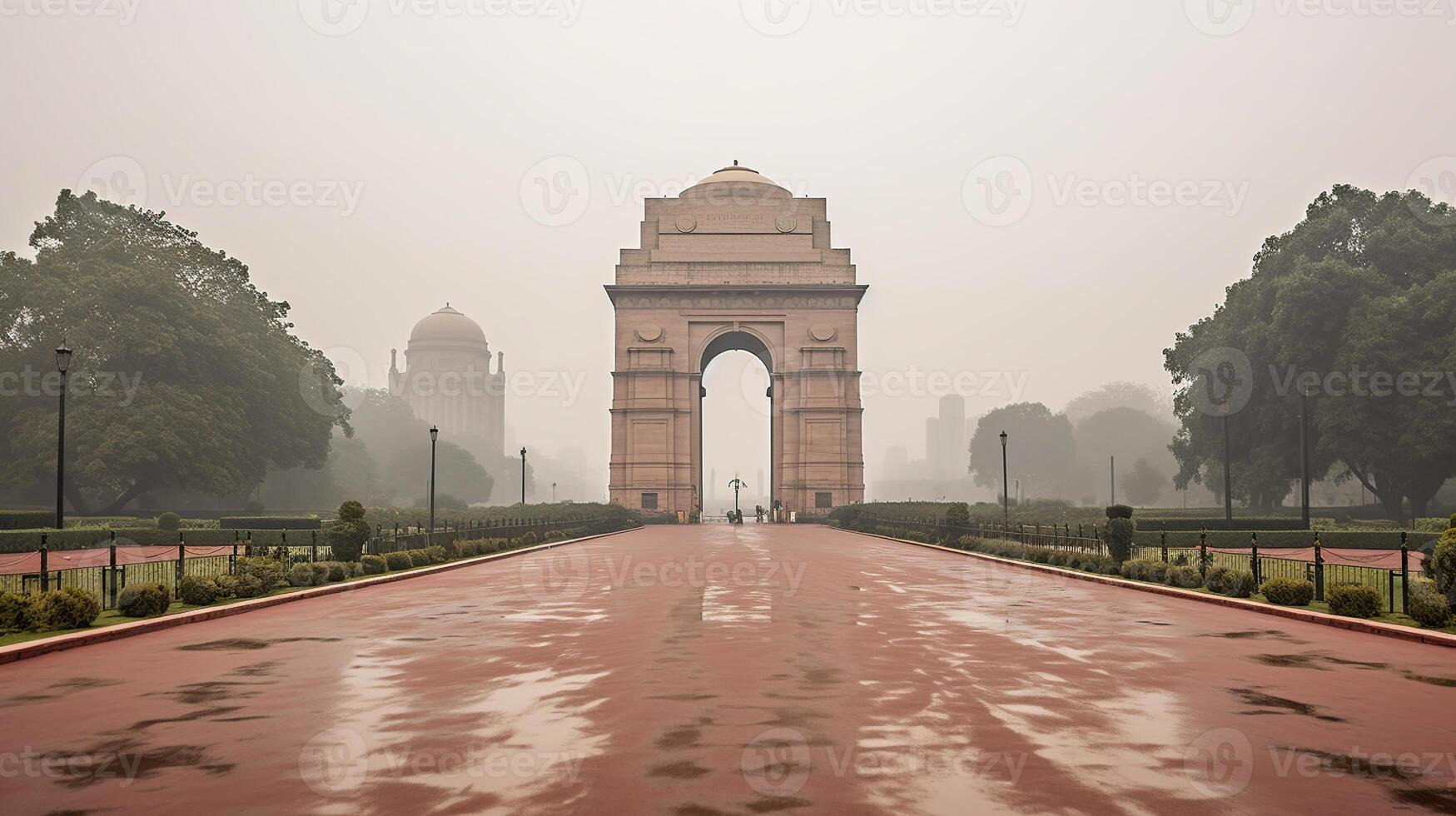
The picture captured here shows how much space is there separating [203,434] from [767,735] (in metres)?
46.1

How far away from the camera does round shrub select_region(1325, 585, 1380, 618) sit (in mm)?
14477

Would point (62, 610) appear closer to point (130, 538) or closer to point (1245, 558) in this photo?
point (130, 538)

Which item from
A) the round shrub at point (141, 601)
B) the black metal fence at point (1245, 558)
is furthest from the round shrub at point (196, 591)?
the black metal fence at point (1245, 558)

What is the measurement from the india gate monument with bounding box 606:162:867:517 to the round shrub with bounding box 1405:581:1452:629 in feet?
179

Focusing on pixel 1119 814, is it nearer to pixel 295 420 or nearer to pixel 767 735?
pixel 767 735

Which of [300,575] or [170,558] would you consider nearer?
[300,575]

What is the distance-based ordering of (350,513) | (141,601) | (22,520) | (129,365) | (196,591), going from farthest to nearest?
(129,365) < (22,520) < (350,513) < (196,591) < (141,601)

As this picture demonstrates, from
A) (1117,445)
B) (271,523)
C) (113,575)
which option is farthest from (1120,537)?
(1117,445)

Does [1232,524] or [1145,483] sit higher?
[1145,483]

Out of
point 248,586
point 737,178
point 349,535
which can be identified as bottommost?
point 248,586

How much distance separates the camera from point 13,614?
1323 cm

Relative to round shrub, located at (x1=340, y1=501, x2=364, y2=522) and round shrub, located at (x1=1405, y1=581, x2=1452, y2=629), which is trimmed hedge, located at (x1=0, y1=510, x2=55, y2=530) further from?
round shrub, located at (x1=1405, y1=581, x2=1452, y2=629)

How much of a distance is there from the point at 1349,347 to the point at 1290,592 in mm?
31335

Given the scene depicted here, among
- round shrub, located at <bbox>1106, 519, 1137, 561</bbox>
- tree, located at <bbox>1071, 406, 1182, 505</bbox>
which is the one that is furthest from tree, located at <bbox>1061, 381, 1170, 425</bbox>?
round shrub, located at <bbox>1106, 519, 1137, 561</bbox>
